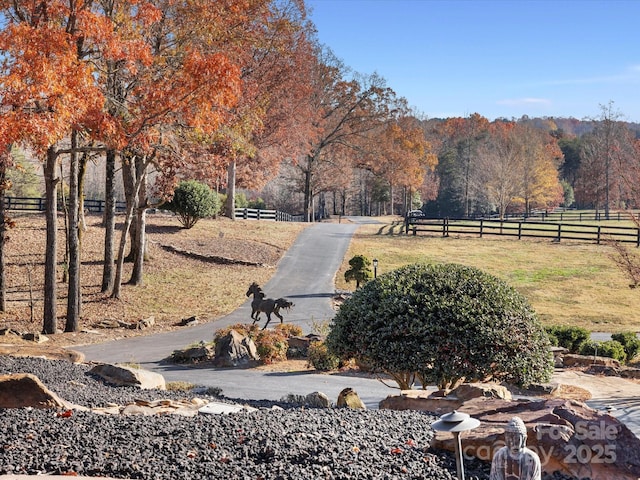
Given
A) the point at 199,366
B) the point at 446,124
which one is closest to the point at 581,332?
the point at 199,366

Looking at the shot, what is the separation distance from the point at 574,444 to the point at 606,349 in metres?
12.1

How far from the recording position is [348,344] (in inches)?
431

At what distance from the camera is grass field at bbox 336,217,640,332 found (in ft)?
84.6

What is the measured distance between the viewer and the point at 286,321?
73.5 ft

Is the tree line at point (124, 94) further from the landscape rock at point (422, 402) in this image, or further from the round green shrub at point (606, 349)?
the round green shrub at point (606, 349)

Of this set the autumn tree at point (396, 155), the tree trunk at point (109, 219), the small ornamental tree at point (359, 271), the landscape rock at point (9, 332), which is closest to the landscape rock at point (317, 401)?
the landscape rock at point (9, 332)

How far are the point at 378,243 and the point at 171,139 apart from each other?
18347 millimetres

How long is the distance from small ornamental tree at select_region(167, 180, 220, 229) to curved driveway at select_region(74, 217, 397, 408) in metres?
4.82

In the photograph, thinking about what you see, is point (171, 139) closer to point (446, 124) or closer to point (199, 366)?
point (199, 366)

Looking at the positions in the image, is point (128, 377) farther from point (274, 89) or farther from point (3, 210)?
point (274, 89)

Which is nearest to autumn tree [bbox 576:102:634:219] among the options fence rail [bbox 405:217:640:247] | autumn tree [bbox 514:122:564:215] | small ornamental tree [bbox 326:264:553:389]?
autumn tree [bbox 514:122:564:215]

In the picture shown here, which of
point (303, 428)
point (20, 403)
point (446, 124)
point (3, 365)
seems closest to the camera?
point (303, 428)

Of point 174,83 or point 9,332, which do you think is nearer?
point 9,332

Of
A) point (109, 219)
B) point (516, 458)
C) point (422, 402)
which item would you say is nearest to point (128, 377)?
point (422, 402)
